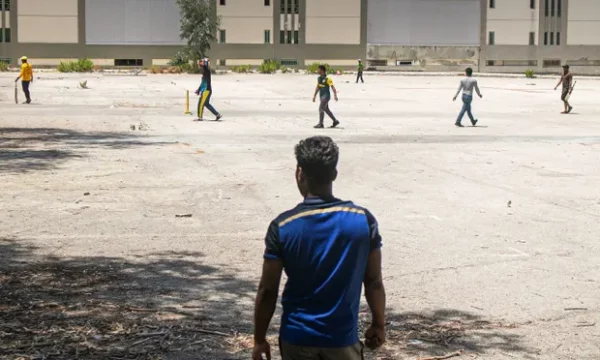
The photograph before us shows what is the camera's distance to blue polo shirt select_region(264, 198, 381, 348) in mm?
4086

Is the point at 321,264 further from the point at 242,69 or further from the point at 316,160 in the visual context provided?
the point at 242,69

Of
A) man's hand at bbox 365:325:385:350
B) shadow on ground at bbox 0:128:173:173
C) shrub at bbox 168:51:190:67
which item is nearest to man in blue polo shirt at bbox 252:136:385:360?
man's hand at bbox 365:325:385:350

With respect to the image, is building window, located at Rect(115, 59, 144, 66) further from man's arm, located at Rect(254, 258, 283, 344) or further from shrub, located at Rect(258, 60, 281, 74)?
man's arm, located at Rect(254, 258, 283, 344)

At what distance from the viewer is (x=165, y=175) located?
55.3 ft

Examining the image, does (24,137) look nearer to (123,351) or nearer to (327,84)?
(327,84)

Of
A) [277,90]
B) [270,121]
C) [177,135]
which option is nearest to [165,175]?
[177,135]

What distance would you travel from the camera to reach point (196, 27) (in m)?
86.9

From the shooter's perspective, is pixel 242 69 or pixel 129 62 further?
pixel 129 62

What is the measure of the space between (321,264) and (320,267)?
0.01 meters

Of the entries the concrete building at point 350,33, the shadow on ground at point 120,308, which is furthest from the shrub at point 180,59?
the shadow on ground at point 120,308

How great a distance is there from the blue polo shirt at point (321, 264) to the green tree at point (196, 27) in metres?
83.3

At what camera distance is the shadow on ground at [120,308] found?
6.79m

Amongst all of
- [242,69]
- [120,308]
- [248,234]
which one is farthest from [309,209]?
[242,69]

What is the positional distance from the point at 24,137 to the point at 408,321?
17926mm
